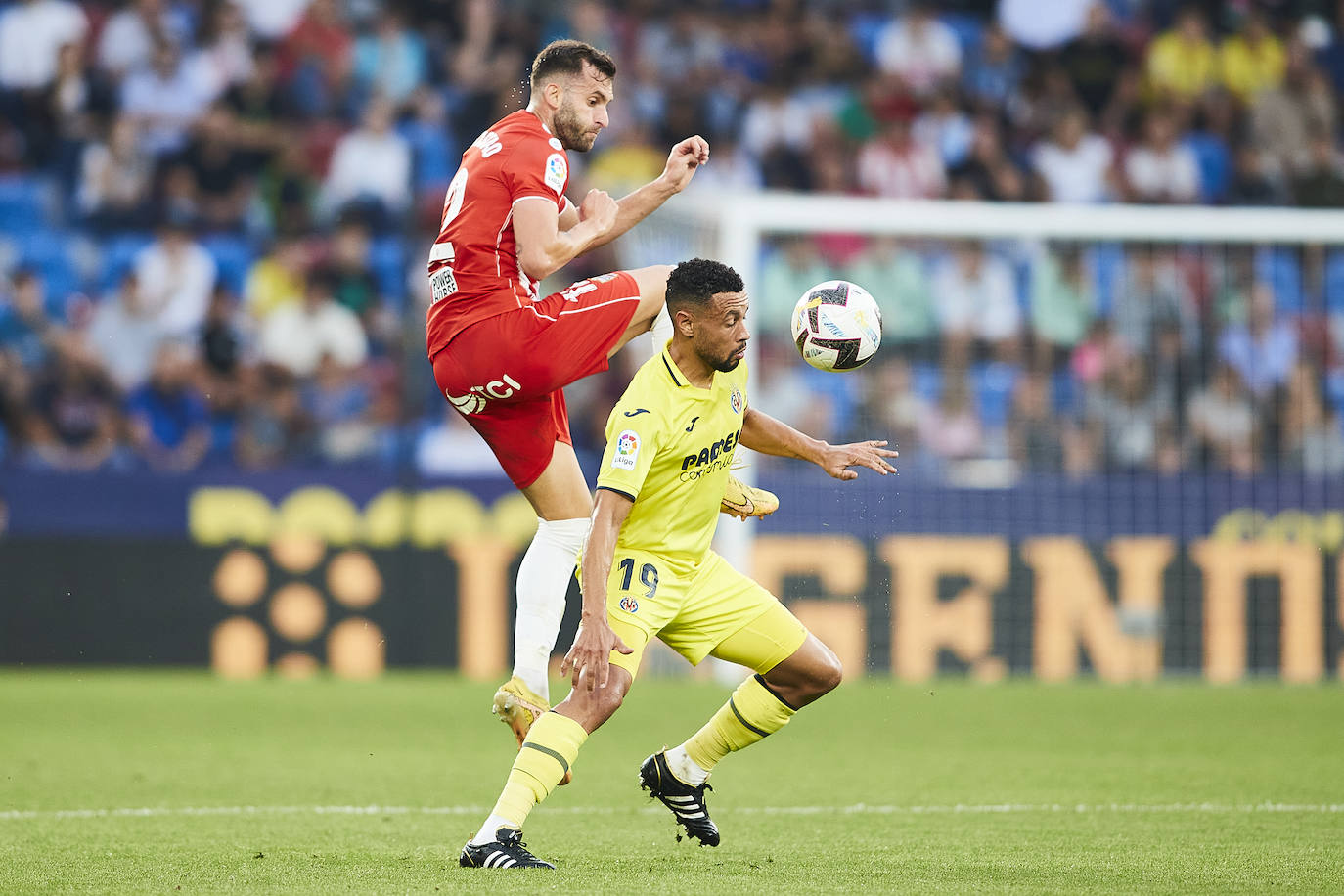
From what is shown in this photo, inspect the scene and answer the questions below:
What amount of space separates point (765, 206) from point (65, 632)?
599 centimetres

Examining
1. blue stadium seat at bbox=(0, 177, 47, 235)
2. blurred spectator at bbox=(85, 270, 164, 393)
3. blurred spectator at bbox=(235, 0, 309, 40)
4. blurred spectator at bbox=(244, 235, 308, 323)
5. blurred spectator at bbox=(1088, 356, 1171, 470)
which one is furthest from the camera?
blurred spectator at bbox=(235, 0, 309, 40)

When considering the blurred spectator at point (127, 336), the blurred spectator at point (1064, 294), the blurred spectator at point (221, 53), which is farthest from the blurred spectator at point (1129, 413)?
the blurred spectator at point (221, 53)

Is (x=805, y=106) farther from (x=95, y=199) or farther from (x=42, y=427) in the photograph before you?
(x=42, y=427)

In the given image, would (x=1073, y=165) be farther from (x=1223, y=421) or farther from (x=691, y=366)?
(x=691, y=366)

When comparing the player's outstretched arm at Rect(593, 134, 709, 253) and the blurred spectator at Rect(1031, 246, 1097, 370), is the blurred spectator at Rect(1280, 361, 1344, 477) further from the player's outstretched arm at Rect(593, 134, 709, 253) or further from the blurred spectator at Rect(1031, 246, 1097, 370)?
the player's outstretched arm at Rect(593, 134, 709, 253)

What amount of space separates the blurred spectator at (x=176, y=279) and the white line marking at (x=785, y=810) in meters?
7.80

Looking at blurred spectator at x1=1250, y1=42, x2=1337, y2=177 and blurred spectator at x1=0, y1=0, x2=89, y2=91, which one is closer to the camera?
blurred spectator at x1=0, y1=0, x2=89, y2=91

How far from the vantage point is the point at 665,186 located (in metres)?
6.26

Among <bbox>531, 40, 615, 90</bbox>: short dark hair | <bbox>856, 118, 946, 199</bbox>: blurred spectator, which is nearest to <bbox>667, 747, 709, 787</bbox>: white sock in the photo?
<bbox>531, 40, 615, 90</bbox>: short dark hair

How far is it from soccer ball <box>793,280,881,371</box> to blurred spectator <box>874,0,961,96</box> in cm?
1117

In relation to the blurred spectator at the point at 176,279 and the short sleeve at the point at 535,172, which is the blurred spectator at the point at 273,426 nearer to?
the blurred spectator at the point at 176,279

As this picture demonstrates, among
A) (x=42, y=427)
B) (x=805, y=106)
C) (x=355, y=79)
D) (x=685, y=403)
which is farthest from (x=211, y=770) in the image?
(x=805, y=106)

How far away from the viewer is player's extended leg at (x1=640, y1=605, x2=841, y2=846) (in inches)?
245

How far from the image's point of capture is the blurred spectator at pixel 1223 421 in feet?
44.0
